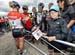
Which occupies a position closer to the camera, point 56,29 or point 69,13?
point 56,29

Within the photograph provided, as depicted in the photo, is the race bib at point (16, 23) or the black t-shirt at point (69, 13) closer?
the black t-shirt at point (69, 13)

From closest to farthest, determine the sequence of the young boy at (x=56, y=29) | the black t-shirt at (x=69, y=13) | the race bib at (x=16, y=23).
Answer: the young boy at (x=56, y=29) → the black t-shirt at (x=69, y=13) → the race bib at (x=16, y=23)

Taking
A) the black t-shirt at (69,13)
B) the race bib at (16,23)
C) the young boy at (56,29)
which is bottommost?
the race bib at (16,23)

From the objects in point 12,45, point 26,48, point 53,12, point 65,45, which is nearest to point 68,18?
point 53,12

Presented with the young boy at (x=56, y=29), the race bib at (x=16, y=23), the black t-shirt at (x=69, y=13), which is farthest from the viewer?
the race bib at (x=16, y=23)

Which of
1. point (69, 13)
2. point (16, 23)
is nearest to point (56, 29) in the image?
point (69, 13)

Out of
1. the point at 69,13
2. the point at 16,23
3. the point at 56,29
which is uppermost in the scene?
the point at 69,13

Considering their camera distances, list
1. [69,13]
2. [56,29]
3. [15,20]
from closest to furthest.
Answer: [56,29], [69,13], [15,20]

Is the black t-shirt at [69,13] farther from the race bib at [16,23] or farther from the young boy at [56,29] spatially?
→ the race bib at [16,23]

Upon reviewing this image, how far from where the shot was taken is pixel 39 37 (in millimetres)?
6164

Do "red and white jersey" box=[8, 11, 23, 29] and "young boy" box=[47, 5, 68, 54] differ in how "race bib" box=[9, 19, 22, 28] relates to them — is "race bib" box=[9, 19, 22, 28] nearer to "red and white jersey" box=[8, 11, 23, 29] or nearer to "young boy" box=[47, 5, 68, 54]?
"red and white jersey" box=[8, 11, 23, 29]

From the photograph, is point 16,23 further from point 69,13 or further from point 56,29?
point 56,29

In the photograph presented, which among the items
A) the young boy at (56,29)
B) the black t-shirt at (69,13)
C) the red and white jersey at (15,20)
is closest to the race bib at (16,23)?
the red and white jersey at (15,20)

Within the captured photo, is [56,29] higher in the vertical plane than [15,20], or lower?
higher
